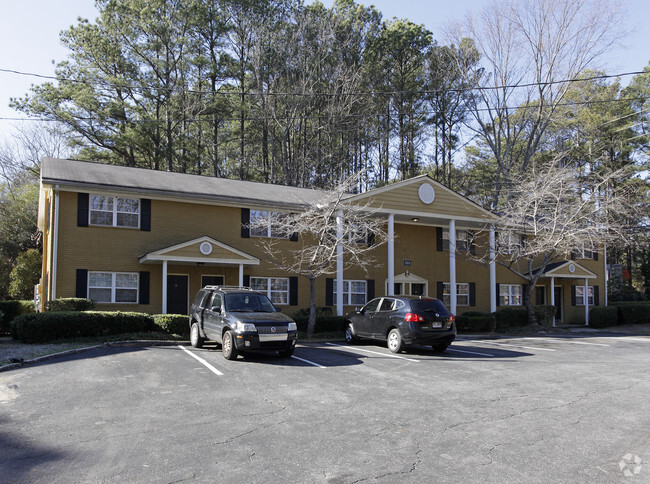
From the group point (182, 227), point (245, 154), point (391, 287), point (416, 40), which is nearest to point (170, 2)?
point (245, 154)

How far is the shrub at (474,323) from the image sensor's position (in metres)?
22.4

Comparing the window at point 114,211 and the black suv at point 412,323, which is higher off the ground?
the window at point 114,211

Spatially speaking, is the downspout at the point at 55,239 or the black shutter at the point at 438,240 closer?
the downspout at the point at 55,239

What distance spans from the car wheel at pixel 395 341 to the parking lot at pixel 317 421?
192 centimetres

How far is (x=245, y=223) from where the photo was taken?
21.1 metres

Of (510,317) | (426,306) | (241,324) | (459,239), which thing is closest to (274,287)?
(426,306)

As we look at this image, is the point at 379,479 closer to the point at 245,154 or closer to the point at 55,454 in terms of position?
the point at 55,454

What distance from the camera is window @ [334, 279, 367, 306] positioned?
77.4ft

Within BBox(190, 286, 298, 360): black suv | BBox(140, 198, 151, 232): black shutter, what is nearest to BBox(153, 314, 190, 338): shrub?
BBox(190, 286, 298, 360): black suv

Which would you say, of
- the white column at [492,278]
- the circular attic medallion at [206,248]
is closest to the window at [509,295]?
the white column at [492,278]

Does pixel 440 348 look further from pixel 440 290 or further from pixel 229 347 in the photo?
pixel 440 290

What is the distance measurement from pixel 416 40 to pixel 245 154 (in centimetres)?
1708

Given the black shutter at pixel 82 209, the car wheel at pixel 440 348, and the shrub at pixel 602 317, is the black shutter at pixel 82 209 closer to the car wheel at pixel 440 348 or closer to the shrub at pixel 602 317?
the car wheel at pixel 440 348

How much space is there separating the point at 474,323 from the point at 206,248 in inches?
490
